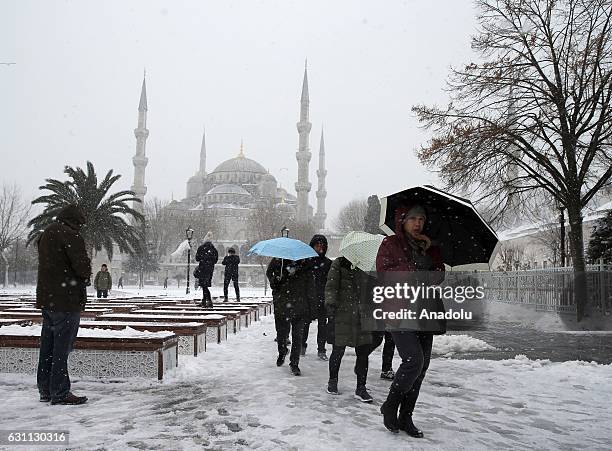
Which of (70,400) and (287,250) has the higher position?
(287,250)

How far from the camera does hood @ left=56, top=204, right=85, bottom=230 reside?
4.95m

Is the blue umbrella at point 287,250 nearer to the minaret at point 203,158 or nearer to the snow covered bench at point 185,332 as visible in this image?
the snow covered bench at point 185,332

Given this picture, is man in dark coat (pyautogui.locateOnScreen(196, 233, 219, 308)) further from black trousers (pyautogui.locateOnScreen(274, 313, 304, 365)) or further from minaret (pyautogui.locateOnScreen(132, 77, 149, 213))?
minaret (pyautogui.locateOnScreen(132, 77, 149, 213))

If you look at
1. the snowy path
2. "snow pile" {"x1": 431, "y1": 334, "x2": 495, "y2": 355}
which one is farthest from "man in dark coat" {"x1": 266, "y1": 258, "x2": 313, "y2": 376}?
"snow pile" {"x1": 431, "y1": 334, "x2": 495, "y2": 355}

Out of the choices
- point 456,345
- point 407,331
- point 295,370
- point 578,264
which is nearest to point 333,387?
point 295,370

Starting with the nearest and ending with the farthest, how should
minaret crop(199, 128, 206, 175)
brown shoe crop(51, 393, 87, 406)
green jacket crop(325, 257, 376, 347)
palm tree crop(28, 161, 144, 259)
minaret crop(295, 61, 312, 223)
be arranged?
brown shoe crop(51, 393, 87, 406)
green jacket crop(325, 257, 376, 347)
palm tree crop(28, 161, 144, 259)
minaret crop(295, 61, 312, 223)
minaret crop(199, 128, 206, 175)

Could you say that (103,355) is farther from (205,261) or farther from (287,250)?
(205,261)

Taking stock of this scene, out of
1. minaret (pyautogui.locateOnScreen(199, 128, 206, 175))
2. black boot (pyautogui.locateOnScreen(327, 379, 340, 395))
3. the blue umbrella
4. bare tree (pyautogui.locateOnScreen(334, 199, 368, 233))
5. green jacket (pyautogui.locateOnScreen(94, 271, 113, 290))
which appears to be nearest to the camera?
black boot (pyautogui.locateOnScreen(327, 379, 340, 395))

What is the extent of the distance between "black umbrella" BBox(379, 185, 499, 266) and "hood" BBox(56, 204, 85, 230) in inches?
115

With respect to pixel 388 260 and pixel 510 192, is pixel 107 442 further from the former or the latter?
pixel 510 192

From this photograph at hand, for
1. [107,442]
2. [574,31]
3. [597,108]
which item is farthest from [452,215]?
[574,31]

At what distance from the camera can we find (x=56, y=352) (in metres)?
4.69

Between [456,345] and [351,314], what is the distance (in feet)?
15.2

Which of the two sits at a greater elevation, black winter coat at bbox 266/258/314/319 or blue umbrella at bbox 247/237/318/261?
blue umbrella at bbox 247/237/318/261
